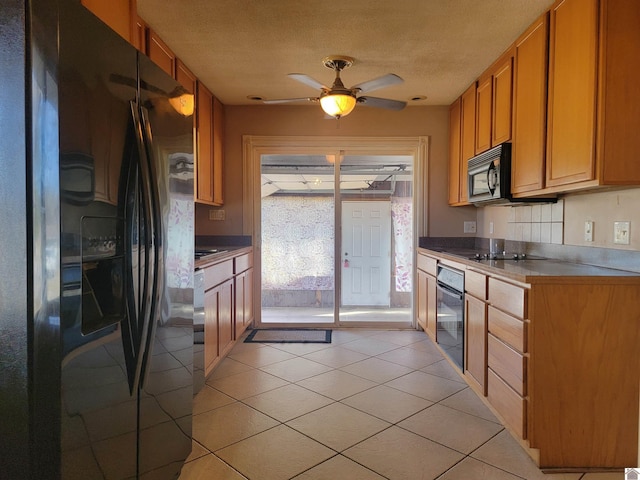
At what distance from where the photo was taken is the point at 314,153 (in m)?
4.34

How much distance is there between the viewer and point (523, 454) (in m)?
2.01

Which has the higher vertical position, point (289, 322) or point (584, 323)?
point (584, 323)

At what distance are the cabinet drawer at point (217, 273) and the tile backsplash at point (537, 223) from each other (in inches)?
91.4

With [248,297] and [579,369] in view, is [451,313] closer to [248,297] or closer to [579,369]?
[579,369]

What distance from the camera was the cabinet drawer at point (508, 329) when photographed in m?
1.94

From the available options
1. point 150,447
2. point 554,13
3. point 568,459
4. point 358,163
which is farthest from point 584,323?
point 358,163

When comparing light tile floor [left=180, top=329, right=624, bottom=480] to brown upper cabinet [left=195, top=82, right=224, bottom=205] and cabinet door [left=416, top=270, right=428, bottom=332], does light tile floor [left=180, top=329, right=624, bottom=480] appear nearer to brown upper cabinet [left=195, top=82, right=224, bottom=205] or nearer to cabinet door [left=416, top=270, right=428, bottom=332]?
cabinet door [left=416, top=270, right=428, bottom=332]

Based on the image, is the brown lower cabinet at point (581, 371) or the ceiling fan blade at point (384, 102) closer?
the brown lower cabinet at point (581, 371)

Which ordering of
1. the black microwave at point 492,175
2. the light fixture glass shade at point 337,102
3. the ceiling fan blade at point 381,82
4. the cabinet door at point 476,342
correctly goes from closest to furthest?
the cabinet door at point 476,342 → the ceiling fan blade at point 381,82 → the light fixture glass shade at point 337,102 → the black microwave at point 492,175

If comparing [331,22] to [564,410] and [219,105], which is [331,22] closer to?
[219,105]

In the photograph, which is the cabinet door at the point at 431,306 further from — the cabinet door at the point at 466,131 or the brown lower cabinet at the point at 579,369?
the brown lower cabinet at the point at 579,369

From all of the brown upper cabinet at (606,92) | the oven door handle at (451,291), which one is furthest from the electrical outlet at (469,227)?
the brown upper cabinet at (606,92)

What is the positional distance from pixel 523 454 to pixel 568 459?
0.19 meters

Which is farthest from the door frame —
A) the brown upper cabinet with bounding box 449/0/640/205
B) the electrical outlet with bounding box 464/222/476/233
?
the brown upper cabinet with bounding box 449/0/640/205
